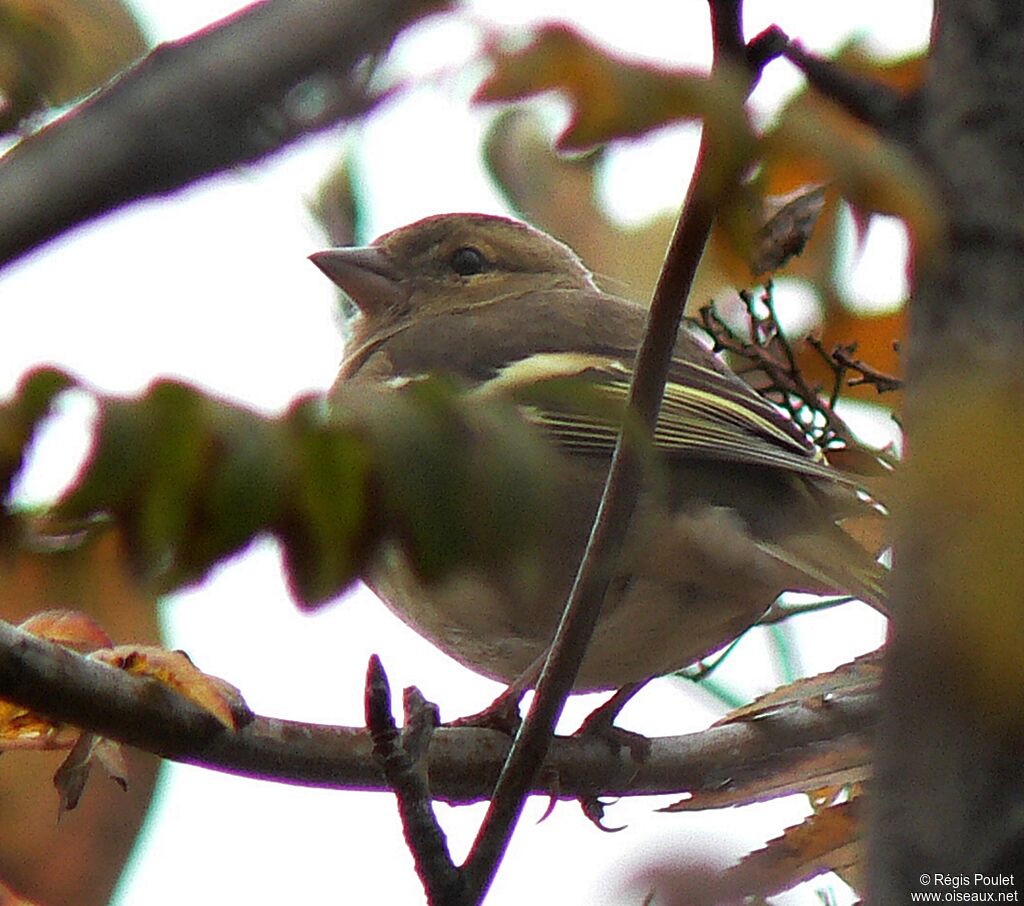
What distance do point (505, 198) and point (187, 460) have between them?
2.49m

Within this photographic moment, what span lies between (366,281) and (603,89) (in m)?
4.89

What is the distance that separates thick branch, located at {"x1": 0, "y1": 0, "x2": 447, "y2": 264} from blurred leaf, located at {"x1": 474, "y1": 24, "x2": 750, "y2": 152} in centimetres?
40

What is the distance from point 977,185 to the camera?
5.26ft

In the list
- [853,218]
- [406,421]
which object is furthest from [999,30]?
[406,421]

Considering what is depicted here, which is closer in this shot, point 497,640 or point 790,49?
point 790,49

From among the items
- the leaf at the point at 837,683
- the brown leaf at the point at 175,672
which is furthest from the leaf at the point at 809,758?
the brown leaf at the point at 175,672

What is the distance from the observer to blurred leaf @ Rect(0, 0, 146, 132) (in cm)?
201

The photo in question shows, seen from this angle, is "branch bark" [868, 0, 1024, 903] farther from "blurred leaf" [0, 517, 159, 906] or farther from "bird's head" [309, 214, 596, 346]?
"bird's head" [309, 214, 596, 346]

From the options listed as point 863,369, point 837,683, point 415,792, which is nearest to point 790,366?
Answer: point 863,369

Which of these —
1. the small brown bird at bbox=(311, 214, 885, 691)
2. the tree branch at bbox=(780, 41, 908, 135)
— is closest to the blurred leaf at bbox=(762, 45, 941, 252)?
the tree branch at bbox=(780, 41, 908, 135)

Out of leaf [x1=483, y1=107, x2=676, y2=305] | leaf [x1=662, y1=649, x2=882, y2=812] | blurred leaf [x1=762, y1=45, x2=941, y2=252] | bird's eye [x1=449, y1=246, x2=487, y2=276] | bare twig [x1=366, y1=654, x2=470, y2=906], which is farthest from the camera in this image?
bird's eye [x1=449, y1=246, x2=487, y2=276]

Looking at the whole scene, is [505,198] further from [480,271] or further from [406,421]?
[480,271]

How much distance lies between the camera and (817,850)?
2.94 m

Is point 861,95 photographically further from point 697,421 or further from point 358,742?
point 697,421
